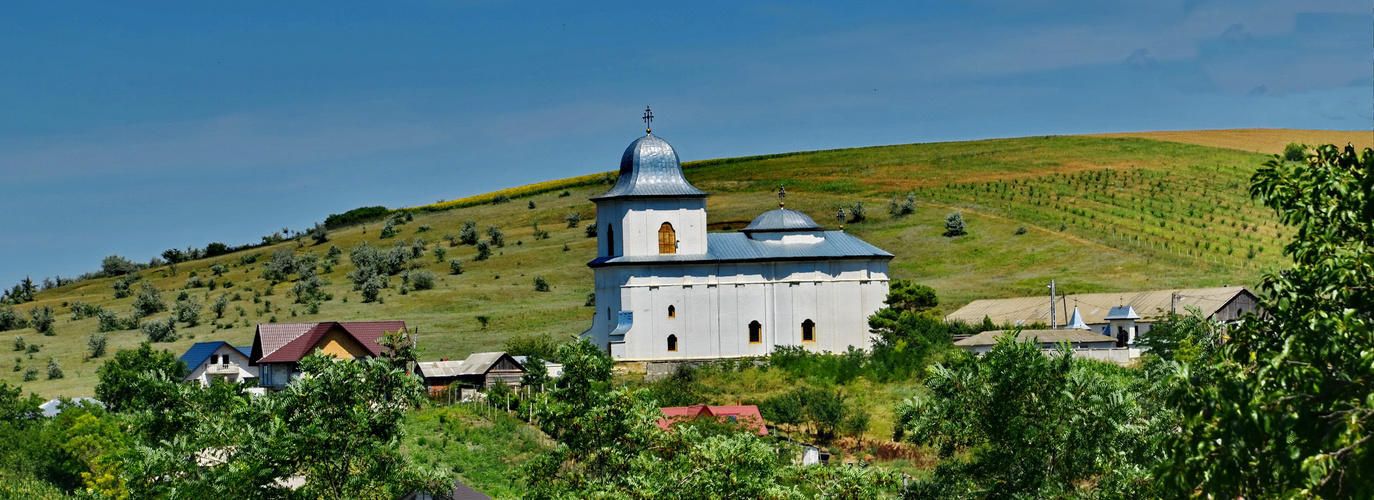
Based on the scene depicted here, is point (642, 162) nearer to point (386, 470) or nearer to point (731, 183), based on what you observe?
point (386, 470)

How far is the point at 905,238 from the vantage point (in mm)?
→ 77312

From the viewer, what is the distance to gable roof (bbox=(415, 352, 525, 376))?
46.4m

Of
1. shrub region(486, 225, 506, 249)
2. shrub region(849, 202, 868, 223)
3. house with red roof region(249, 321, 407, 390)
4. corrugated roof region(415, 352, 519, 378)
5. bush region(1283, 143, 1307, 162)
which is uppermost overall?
bush region(1283, 143, 1307, 162)

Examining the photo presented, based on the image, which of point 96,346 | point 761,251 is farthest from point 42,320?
point 761,251

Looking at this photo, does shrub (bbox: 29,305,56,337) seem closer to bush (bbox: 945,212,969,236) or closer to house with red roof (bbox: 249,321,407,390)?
house with red roof (bbox: 249,321,407,390)

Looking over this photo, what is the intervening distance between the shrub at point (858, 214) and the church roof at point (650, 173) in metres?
34.1

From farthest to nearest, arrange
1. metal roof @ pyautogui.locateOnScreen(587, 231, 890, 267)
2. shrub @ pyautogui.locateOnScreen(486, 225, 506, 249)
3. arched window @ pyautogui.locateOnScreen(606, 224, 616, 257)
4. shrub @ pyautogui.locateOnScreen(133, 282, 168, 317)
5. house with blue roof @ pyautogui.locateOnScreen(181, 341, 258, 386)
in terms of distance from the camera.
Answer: shrub @ pyautogui.locateOnScreen(486, 225, 506, 249) → shrub @ pyautogui.locateOnScreen(133, 282, 168, 317) → house with blue roof @ pyautogui.locateOnScreen(181, 341, 258, 386) → arched window @ pyautogui.locateOnScreen(606, 224, 616, 257) → metal roof @ pyautogui.locateOnScreen(587, 231, 890, 267)

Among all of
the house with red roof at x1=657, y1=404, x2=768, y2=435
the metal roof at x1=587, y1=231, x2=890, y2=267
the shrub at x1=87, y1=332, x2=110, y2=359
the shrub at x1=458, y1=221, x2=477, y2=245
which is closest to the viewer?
the house with red roof at x1=657, y1=404, x2=768, y2=435

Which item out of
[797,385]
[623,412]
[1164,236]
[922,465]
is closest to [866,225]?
[1164,236]

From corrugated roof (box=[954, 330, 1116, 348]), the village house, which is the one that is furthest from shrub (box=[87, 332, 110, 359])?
corrugated roof (box=[954, 330, 1116, 348])

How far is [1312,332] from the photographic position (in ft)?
29.3

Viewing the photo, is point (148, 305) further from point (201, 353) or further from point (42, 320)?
point (201, 353)

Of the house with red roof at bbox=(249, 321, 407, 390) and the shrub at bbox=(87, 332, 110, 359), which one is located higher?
the house with red roof at bbox=(249, 321, 407, 390)

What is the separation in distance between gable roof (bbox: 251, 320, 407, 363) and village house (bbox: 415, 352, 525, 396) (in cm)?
249
